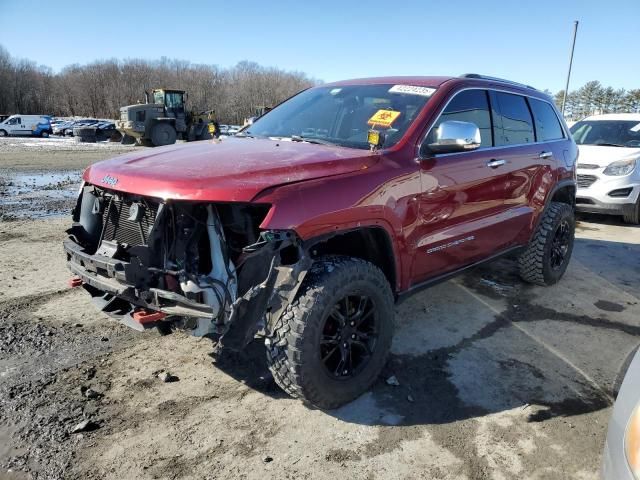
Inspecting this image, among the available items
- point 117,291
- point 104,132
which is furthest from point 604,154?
point 104,132

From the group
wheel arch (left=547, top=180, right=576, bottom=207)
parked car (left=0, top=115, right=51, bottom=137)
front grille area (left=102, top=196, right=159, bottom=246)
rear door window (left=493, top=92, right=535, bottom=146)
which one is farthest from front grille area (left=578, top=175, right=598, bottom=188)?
parked car (left=0, top=115, right=51, bottom=137)

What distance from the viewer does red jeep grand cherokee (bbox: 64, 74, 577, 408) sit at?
2.51 metres

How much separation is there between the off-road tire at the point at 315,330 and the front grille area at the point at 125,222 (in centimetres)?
Answer: 95

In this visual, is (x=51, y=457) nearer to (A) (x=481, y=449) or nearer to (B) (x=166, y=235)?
(B) (x=166, y=235)

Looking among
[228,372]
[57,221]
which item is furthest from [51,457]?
[57,221]

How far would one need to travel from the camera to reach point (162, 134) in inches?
993

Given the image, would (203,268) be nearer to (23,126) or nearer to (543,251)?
(543,251)

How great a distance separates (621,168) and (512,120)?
4913 millimetres

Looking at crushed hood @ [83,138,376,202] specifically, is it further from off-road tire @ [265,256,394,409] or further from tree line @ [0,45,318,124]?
tree line @ [0,45,318,124]

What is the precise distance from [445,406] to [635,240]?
6044 mm

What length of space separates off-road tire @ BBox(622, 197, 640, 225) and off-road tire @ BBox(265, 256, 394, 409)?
7048mm

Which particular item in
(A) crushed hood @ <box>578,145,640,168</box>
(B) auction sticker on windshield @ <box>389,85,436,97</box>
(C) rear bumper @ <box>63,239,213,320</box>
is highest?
(B) auction sticker on windshield @ <box>389,85,436,97</box>

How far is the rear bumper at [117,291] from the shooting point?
2.52m

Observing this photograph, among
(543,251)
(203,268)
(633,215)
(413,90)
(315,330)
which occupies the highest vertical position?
(413,90)
